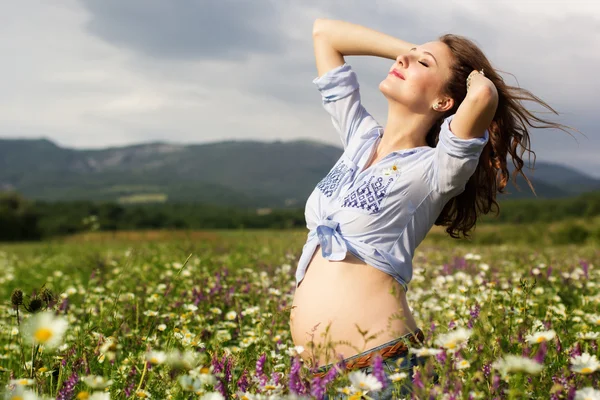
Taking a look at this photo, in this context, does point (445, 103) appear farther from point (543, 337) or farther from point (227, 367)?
point (227, 367)

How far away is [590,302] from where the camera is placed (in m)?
4.36

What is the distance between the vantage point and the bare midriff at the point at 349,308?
8.50ft

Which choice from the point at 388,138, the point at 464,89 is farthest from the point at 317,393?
the point at 464,89

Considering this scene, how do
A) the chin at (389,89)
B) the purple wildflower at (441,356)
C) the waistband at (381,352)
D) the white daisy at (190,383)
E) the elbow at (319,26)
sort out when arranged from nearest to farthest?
the white daisy at (190,383) → the purple wildflower at (441,356) → the waistband at (381,352) → the chin at (389,89) → the elbow at (319,26)

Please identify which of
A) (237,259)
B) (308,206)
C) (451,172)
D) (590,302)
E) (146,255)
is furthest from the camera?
(146,255)

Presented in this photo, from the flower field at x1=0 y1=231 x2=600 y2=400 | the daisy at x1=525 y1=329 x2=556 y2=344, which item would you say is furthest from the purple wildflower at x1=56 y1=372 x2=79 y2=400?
the daisy at x1=525 y1=329 x2=556 y2=344

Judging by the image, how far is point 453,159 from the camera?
2.67 m

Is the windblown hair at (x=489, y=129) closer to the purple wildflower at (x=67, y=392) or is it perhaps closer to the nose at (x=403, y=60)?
the nose at (x=403, y=60)

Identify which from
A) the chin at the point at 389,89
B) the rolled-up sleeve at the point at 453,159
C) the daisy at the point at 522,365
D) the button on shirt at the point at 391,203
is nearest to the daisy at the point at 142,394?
the button on shirt at the point at 391,203

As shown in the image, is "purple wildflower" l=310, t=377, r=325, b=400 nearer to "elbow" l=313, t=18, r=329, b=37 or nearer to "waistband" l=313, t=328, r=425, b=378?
"waistband" l=313, t=328, r=425, b=378

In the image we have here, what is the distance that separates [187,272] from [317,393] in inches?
156

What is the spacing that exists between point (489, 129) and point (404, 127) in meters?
0.49

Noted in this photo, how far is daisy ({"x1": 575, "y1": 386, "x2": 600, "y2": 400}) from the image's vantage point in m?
1.59

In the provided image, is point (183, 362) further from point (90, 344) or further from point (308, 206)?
point (90, 344)
